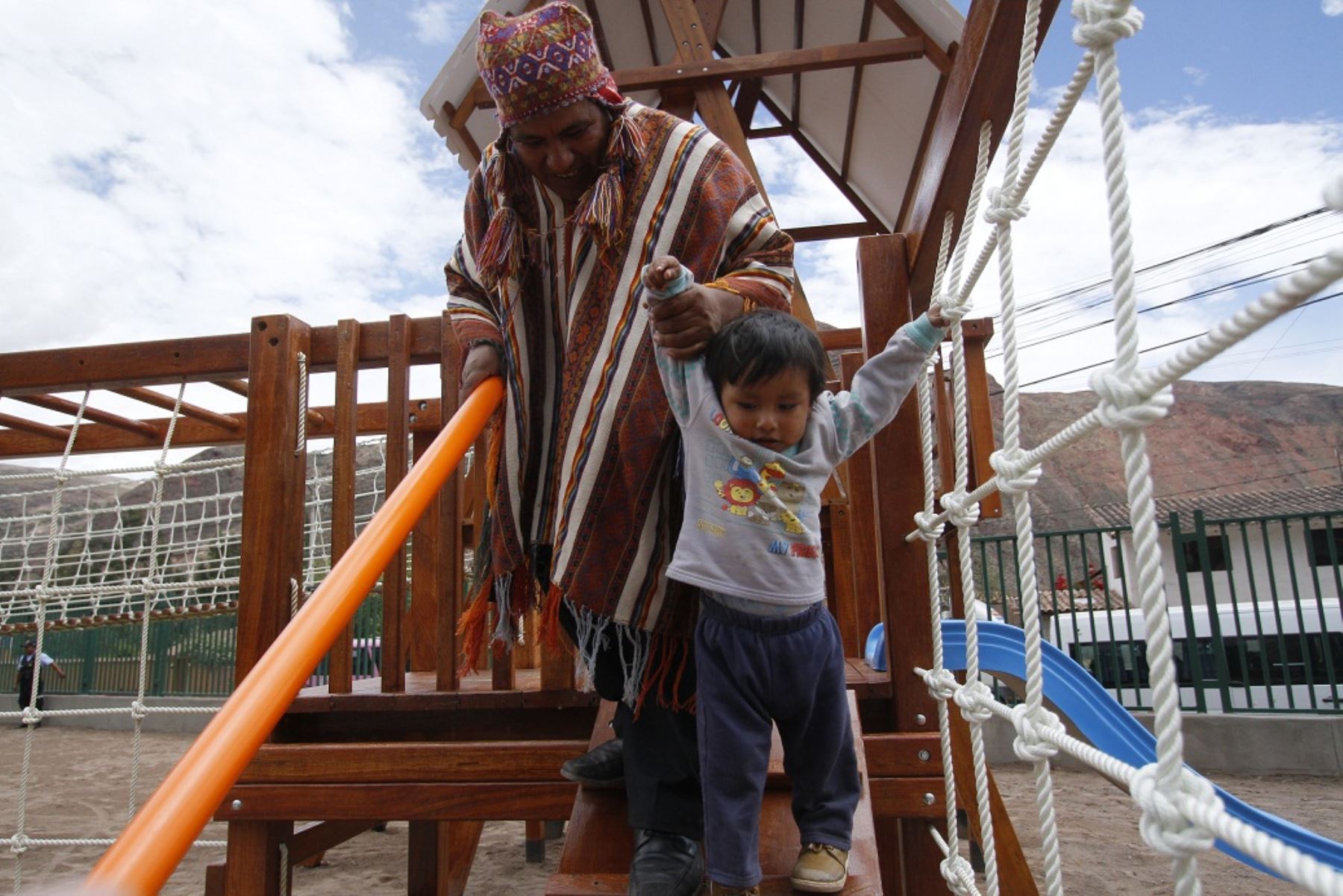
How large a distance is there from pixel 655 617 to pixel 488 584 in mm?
360

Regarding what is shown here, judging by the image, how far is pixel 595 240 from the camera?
136 cm

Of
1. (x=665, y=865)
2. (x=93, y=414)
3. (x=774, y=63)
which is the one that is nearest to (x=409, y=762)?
(x=665, y=865)

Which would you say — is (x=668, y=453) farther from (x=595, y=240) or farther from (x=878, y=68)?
(x=878, y=68)

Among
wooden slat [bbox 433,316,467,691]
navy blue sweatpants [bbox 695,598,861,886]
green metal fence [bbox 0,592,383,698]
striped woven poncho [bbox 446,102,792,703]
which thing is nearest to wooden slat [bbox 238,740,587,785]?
wooden slat [bbox 433,316,467,691]

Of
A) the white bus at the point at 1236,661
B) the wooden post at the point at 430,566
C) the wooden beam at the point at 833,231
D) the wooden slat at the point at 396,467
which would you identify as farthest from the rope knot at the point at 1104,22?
the white bus at the point at 1236,661

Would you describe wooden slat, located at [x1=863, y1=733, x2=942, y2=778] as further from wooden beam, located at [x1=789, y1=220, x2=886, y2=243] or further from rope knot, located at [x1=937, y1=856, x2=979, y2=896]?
wooden beam, located at [x1=789, y1=220, x2=886, y2=243]

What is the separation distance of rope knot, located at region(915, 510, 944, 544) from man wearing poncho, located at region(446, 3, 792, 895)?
A: 1.40 ft

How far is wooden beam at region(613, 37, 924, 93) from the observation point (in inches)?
138

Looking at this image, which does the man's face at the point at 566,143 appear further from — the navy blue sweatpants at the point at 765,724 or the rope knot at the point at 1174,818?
the rope knot at the point at 1174,818

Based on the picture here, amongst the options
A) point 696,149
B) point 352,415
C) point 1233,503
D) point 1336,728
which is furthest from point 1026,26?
point 1233,503

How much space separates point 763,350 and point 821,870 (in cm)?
69

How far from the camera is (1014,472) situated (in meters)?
0.97

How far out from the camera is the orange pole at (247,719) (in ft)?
2.05

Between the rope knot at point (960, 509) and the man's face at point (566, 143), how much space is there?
744 millimetres
